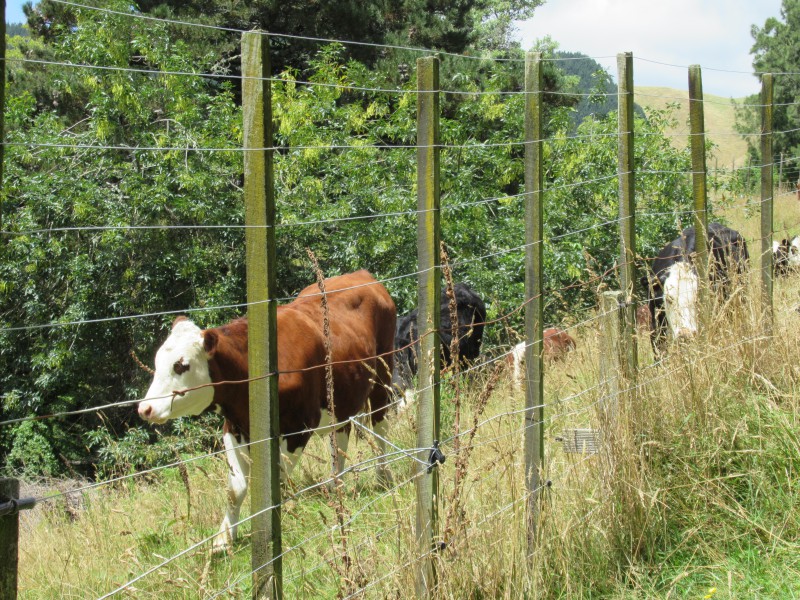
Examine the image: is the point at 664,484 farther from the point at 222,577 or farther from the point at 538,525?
the point at 222,577

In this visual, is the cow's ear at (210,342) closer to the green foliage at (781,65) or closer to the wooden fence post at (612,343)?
the wooden fence post at (612,343)

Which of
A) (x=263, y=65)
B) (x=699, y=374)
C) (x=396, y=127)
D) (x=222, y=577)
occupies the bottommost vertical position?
(x=222, y=577)

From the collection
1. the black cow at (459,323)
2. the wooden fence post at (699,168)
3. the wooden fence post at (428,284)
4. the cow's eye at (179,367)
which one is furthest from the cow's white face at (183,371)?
the black cow at (459,323)

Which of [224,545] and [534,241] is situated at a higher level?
[534,241]

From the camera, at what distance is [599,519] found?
4176 millimetres

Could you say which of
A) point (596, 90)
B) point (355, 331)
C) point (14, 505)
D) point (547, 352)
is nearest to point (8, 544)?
point (14, 505)

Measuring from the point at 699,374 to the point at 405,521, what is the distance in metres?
2.18

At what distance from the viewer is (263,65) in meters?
2.99

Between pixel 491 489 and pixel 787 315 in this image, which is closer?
pixel 491 489

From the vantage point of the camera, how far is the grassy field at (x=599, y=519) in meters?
3.60

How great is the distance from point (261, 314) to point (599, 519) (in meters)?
2.01

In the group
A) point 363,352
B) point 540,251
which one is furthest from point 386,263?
point 540,251

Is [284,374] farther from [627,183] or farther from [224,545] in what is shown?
[627,183]

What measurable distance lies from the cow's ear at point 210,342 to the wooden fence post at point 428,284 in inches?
94.1
